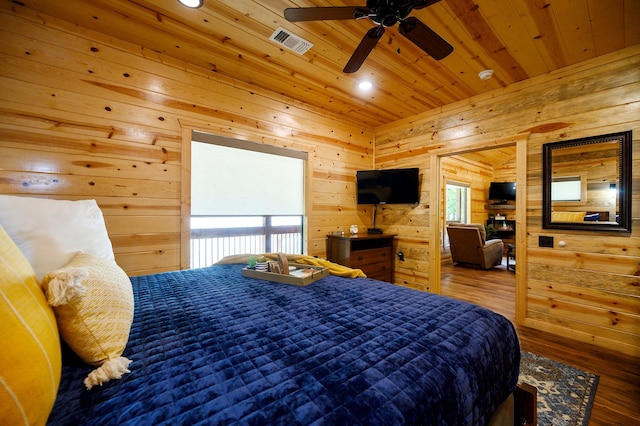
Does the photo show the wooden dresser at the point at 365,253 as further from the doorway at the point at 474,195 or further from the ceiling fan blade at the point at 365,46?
the ceiling fan blade at the point at 365,46

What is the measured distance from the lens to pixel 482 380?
970 mm

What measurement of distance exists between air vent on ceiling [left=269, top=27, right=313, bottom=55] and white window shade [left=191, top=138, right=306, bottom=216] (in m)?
1.12

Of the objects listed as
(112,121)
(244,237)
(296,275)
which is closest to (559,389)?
(296,275)

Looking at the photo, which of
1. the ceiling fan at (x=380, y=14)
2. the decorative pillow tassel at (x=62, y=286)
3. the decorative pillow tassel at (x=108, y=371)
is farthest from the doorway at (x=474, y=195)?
the decorative pillow tassel at (x=62, y=286)

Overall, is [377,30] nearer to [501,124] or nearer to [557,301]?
[501,124]

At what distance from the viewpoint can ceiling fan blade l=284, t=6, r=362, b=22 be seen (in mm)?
1521

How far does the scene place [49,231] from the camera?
1.20m

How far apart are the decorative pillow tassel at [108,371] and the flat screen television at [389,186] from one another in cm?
348

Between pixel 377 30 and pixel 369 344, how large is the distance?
1.84 metres

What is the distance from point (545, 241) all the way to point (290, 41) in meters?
3.22

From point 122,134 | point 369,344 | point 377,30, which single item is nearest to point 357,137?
point 377,30

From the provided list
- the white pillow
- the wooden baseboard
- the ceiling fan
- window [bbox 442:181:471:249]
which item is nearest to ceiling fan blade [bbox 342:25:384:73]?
the ceiling fan

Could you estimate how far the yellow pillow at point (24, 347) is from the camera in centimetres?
50

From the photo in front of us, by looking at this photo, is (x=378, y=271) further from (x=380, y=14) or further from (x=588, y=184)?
(x=380, y=14)
